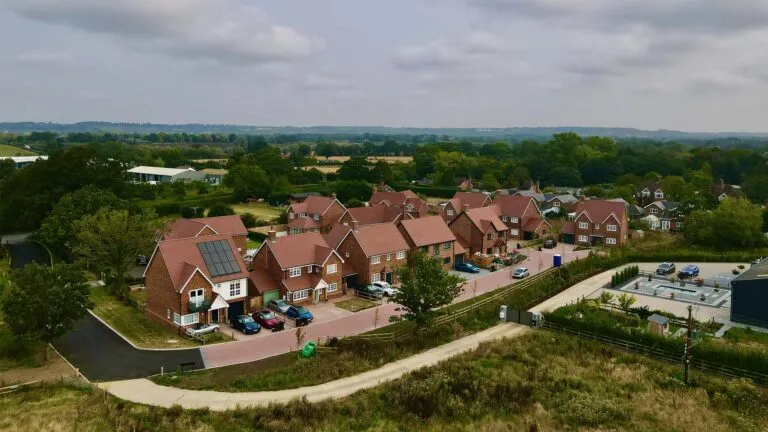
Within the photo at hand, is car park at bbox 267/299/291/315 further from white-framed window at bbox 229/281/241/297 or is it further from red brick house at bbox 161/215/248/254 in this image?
red brick house at bbox 161/215/248/254

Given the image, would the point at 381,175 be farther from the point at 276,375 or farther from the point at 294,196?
the point at 276,375

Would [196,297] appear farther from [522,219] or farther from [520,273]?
[522,219]

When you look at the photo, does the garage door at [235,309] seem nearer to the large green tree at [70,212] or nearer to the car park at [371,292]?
the car park at [371,292]

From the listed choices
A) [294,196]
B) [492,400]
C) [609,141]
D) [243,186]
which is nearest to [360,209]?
[294,196]

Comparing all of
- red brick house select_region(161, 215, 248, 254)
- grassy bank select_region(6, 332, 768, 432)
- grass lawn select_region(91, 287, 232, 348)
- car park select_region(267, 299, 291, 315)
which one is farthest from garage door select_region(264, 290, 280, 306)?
grassy bank select_region(6, 332, 768, 432)

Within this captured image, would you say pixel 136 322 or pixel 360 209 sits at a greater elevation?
pixel 360 209

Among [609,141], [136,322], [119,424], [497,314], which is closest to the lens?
[119,424]
